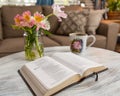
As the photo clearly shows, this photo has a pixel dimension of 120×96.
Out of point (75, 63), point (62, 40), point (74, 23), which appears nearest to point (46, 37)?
point (62, 40)

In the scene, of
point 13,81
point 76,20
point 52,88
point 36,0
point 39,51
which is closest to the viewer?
point 52,88

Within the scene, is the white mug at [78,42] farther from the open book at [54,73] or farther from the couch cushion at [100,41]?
the couch cushion at [100,41]

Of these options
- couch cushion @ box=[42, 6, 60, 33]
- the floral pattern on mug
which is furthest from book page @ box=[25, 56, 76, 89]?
couch cushion @ box=[42, 6, 60, 33]

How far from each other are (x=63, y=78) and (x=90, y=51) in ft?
2.24

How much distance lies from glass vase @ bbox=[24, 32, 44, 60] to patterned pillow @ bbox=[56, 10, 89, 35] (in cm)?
129

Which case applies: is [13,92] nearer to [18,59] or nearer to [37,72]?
[37,72]

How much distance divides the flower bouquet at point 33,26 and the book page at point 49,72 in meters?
0.21

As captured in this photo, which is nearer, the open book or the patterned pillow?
the open book

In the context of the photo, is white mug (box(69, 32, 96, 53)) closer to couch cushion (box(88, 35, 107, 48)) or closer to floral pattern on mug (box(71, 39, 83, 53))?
floral pattern on mug (box(71, 39, 83, 53))

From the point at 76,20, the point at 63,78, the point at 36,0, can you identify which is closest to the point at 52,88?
the point at 63,78

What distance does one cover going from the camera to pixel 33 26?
1.21 metres

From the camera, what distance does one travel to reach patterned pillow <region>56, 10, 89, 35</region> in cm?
253

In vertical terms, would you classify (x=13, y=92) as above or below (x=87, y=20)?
below

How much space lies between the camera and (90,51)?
151 cm
